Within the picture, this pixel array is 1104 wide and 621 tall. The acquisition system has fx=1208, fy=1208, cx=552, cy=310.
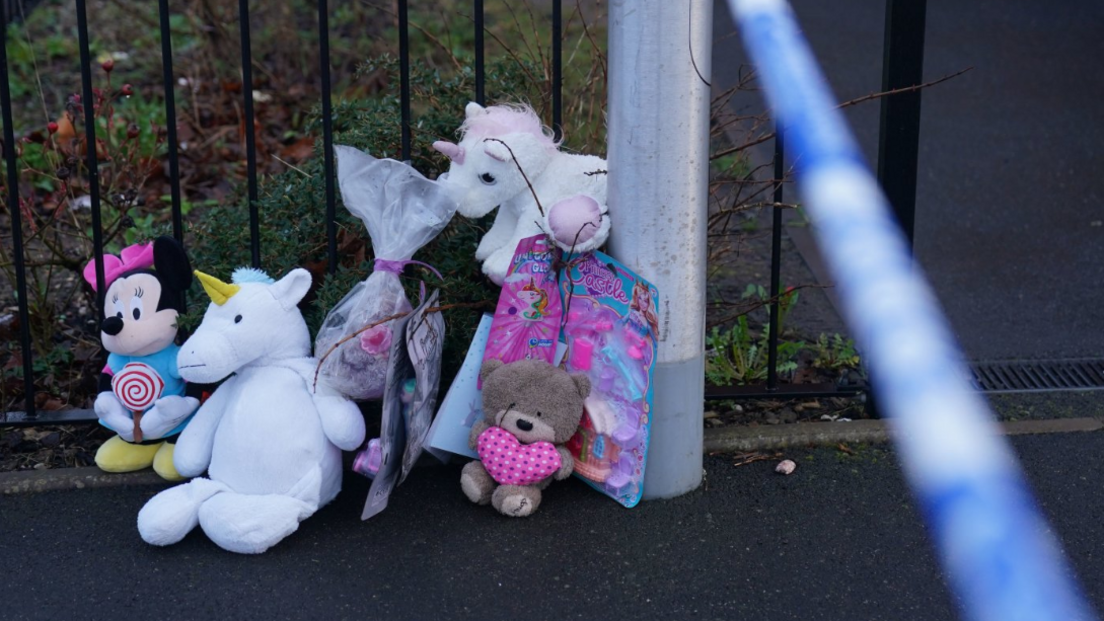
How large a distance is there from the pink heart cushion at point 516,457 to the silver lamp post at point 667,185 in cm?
27

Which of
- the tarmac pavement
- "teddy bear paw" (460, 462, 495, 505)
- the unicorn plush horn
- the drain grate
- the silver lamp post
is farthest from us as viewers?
the drain grate

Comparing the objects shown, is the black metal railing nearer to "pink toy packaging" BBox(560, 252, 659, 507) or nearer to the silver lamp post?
the silver lamp post

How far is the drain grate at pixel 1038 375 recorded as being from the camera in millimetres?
3717

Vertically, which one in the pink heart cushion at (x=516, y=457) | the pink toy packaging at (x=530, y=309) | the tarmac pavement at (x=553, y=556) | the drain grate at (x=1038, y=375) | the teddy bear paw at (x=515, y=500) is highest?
the pink toy packaging at (x=530, y=309)

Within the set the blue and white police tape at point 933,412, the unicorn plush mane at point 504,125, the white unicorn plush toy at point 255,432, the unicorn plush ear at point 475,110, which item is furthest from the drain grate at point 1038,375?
the white unicorn plush toy at point 255,432

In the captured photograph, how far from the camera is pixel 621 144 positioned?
287cm

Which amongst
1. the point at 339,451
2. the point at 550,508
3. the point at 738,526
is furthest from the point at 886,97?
the point at 339,451

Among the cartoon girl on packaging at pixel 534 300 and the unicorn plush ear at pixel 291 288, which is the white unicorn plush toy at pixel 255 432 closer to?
the unicorn plush ear at pixel 291 288

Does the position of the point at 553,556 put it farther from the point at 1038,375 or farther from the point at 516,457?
the point at 1038,375

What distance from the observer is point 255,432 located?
9.50ft

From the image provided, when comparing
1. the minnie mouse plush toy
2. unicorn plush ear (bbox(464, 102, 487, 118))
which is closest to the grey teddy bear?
unicorn plush ear (bbox(464, 102, 487, 118))

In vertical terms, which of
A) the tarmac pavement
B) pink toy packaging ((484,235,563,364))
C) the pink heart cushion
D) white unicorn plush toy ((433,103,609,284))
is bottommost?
the tarmac pavement

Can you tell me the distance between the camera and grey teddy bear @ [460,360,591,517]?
115 inches

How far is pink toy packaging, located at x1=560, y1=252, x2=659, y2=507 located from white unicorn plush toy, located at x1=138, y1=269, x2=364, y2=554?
571 mm
